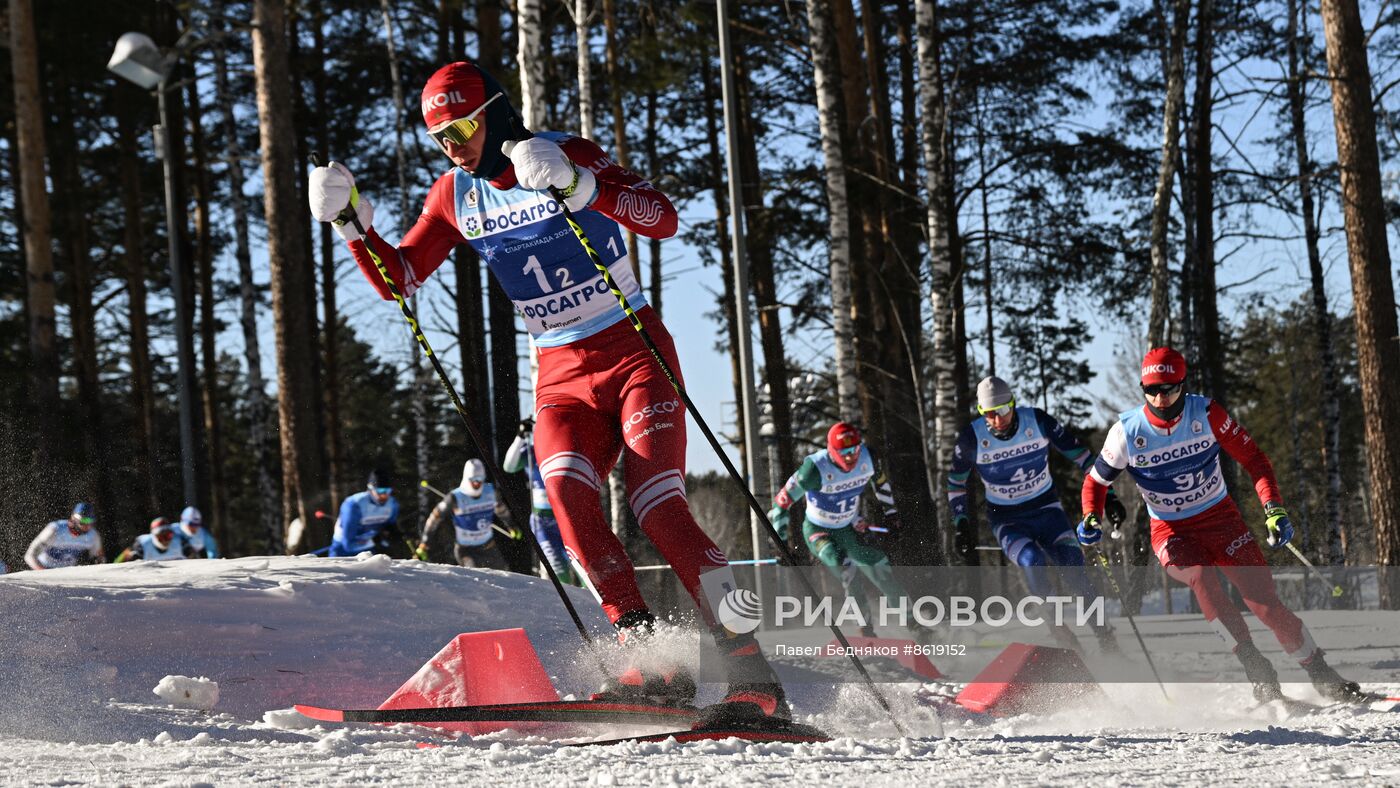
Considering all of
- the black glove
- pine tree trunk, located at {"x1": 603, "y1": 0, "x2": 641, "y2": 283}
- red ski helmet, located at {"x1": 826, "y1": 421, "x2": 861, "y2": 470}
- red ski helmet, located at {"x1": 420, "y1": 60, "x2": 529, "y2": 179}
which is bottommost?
the black glove

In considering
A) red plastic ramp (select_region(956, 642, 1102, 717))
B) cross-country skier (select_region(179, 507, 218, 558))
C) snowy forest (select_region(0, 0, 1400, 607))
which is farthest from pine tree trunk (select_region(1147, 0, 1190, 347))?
cross-country skier (select_region(179, 507, 218, 558))

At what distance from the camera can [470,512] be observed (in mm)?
14516

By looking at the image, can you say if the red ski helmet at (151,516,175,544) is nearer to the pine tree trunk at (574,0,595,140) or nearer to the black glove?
the pine tree trunk at (574,0,595,140)

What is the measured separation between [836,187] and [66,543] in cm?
1059

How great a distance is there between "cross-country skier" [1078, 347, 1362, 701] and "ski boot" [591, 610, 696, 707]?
3595 mm

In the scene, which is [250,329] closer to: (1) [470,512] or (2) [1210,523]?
(1) [470,512]

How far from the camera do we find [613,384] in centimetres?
450

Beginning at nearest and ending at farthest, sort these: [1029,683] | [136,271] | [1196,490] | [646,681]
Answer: [646,681], [1029,683], [1196,490], [136,271]

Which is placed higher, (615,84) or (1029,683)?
(615,84)

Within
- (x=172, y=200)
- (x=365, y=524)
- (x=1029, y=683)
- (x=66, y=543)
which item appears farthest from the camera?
(x=66, y=543)

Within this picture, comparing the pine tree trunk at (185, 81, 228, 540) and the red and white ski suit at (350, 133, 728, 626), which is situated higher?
the pine tree trunk at (185, 81, 228, 540)

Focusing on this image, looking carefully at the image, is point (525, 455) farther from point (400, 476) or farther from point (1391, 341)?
point (400, 476)

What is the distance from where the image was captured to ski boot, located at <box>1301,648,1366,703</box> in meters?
6.52

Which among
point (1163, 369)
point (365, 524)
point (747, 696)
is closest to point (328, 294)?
point (365, 524)
